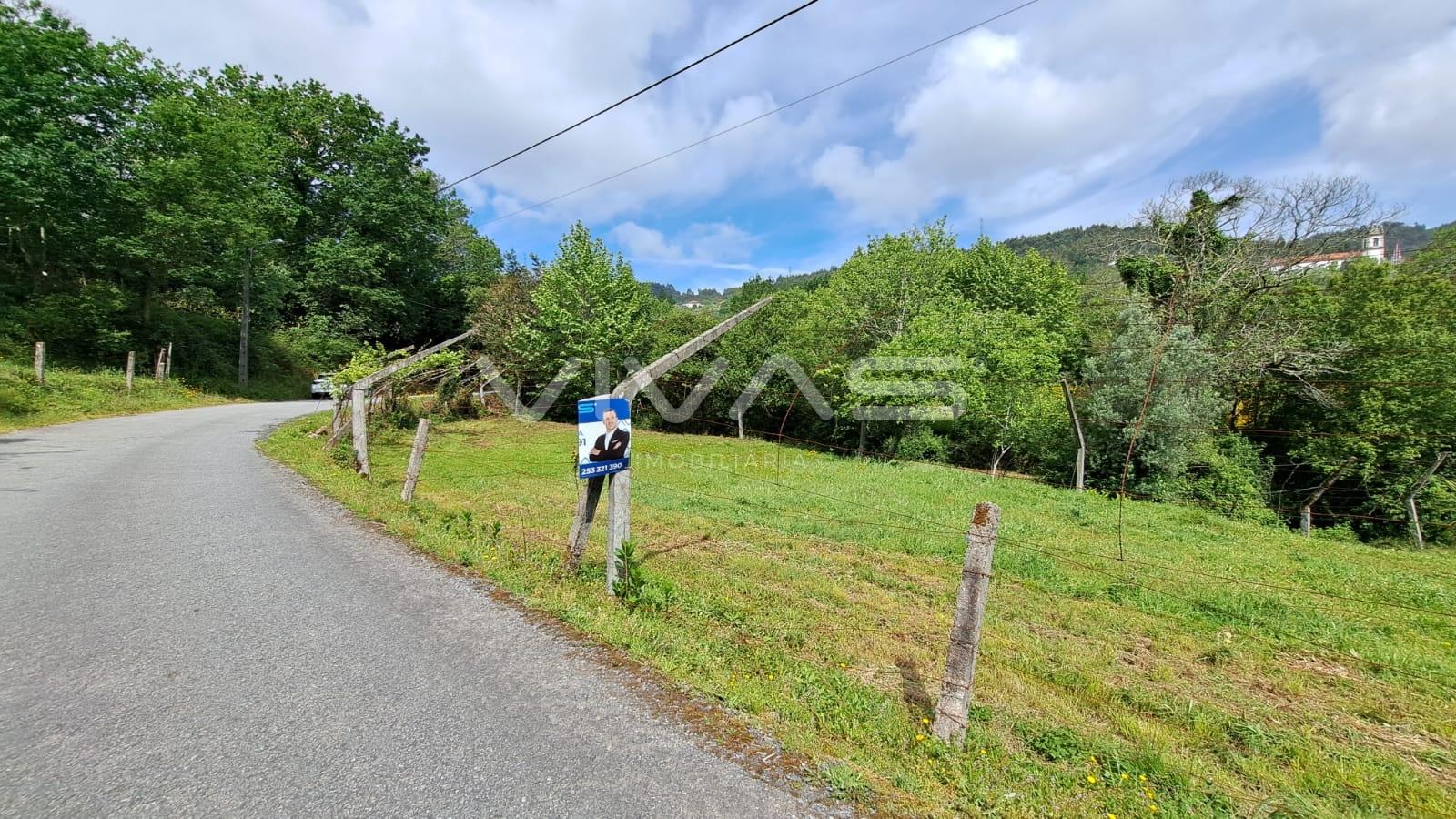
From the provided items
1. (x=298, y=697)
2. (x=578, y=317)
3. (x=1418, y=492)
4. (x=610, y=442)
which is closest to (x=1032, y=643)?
(x=610, y=442)

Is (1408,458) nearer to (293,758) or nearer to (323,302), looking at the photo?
(293,758)

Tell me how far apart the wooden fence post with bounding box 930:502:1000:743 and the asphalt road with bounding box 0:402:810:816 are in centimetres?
→ 106

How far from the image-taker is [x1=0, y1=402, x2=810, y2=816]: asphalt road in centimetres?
227

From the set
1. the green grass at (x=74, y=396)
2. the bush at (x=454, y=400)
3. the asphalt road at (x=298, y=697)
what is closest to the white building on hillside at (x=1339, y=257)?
the asphalt road at (x=298, y=697)

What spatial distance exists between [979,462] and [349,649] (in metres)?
21.2

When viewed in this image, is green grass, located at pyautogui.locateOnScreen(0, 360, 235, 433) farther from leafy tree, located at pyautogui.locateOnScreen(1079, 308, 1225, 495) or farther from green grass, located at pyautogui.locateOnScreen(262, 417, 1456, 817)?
leafy tree, located at pyautogui.locateOnScreen(1079, 308, 1225, 495)

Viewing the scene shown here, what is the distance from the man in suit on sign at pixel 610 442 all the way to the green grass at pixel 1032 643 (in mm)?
1176

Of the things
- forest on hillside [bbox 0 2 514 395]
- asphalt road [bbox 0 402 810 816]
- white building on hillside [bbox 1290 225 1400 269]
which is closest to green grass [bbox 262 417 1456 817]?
asphalt road [bbox 0 402 810 816]

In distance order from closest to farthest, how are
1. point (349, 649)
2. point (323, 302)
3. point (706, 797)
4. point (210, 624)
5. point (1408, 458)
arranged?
point (706, 797)
point (349, 649)
point (210, 624)
point (1408, 458)
point (323, 302)

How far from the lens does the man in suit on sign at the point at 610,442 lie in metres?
4.59

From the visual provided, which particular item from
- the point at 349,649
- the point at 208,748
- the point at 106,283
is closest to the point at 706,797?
the point at 208,748

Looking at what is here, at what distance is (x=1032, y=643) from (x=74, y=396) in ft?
74.7

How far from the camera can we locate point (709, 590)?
523 centimetres

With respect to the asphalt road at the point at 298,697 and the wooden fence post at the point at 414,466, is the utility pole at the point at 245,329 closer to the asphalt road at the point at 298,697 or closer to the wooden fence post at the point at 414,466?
the wooden fence post at the point at 414,466
